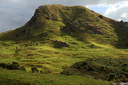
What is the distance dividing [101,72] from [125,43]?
114713 millimetres

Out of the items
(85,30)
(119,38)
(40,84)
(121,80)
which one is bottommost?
(121,80)

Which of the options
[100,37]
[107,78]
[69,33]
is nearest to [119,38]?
[100,37]

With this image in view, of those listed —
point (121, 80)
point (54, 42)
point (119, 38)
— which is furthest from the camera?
point (119, 38)

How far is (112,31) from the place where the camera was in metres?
174

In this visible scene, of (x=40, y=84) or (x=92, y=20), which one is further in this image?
(x=92, y=20)

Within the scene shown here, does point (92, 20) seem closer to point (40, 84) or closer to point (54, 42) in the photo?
point (54, 42)

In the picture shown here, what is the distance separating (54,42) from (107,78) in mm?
93051

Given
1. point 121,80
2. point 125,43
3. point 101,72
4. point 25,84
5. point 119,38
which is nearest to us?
point 25,84

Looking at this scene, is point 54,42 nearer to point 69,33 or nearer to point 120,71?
point 69,33

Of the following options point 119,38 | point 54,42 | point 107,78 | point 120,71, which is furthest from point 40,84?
point 119,38

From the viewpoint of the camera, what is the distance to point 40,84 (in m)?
23.8

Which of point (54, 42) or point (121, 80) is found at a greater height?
point (54, 42)

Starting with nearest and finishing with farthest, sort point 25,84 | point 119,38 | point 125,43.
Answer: point 25,84, point 125,43, point 119,38

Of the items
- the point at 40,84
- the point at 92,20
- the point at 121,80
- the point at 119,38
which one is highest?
the point at 92,20
